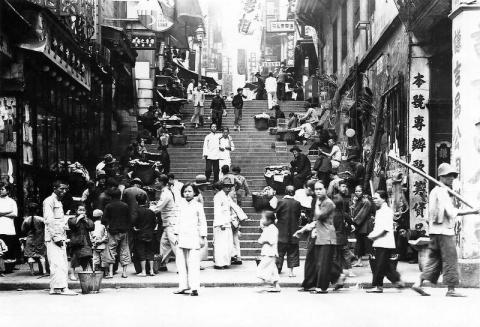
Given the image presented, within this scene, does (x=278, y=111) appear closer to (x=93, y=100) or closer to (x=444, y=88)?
(x=93, y=100)

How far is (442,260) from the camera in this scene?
38.4 feet

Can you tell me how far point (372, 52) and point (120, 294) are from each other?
485 inches

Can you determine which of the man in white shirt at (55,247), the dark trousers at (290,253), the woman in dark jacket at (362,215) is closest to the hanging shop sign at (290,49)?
the woman in dark jacket at (362,215)

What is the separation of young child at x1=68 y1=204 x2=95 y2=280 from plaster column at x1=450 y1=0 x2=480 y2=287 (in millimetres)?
6286

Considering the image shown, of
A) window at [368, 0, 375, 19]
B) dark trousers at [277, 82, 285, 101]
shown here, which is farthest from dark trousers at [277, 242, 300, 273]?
dark trousers at [277, 82, 285, 101]

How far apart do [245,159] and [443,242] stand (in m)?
13.5

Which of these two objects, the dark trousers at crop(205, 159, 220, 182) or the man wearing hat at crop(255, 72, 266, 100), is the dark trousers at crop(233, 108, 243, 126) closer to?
the dark trousers at crop(205, 159, 220, 182)

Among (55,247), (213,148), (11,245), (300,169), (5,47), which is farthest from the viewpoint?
(213,148)

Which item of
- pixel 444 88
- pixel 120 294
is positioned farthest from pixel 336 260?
pixel 444 88

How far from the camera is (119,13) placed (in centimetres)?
3241

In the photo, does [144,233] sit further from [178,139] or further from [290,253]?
[178,139]

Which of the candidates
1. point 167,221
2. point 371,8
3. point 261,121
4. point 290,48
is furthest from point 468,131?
point 290,48

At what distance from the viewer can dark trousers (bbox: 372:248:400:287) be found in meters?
12.4

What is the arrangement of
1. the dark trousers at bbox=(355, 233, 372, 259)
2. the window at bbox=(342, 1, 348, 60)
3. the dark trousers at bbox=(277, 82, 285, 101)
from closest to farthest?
the dark trousers at bbox=(355, 233, 372, 259), the window at bbox=(342, 1, 348, 60), the dark trousers at bbox=(277, 82, 285, 101)
